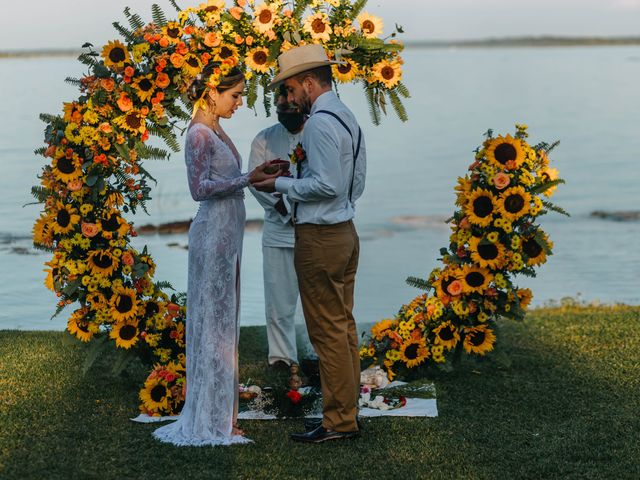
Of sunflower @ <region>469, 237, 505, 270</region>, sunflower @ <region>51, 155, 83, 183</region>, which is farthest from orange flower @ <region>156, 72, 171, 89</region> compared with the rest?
sunflower @ <region>469, 237, 505, 270</region>

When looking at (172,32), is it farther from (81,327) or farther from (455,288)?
(455,288)

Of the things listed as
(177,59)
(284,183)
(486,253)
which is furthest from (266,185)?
(486,253)

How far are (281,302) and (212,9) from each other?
2.27 m

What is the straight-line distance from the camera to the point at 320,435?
22.0 feet

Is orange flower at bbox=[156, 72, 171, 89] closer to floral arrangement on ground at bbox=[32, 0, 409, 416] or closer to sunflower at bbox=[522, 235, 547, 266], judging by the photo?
floral arrangement on ground at bbox=[32, 0, 409, 416]

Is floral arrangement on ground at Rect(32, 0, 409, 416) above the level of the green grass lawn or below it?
above

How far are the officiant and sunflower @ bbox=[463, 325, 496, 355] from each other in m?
1.32

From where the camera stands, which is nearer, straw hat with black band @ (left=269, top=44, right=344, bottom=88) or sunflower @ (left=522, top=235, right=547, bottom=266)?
straw hat with black band @ (left=269, top=44, right=344, bottom=88)

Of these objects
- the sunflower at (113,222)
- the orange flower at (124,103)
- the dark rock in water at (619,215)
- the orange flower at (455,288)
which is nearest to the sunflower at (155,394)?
the sunflower at (113,222)

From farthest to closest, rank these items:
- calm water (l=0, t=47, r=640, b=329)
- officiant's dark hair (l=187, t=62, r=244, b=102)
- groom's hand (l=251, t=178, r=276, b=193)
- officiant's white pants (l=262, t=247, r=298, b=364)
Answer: calm water (l=0, t=47, r=640, b=329)
officiant's white pants (l=262, t=247, r=298, b=364)
officiant's dark hair (l=187, t=62, r=244, b=102)
groom's hand (l=251, t=178, r=276, b=193)

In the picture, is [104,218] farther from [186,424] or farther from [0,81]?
[0,81]

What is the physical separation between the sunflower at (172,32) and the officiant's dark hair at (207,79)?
1.24 metres

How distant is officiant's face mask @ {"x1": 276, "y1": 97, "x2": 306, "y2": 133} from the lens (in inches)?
322

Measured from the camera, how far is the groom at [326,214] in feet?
20.7
